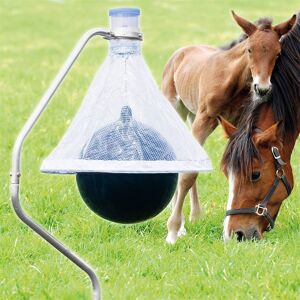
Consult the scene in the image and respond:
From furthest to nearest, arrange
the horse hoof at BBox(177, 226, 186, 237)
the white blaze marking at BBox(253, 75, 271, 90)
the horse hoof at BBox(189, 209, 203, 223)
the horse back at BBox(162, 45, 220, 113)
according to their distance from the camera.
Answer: the horse back at BBox(162, 45, 220, 113) → the horse hoof at BBox(189, 209, 203, 223) → the horse hoof at BBox(177, 226, 186, 237) → the white blaze marking at BBox(253, 75, 271, 90)

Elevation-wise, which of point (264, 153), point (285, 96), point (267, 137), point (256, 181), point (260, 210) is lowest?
point (260, 210)

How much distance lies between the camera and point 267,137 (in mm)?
6559

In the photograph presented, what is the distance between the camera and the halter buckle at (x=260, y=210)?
6574 mm

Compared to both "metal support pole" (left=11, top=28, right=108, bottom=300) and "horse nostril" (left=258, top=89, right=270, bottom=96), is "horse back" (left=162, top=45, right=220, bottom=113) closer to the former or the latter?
"horse nostril" (left=258, top=89, right=270, bottom=96)

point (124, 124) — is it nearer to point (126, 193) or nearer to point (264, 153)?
point (126, 193)

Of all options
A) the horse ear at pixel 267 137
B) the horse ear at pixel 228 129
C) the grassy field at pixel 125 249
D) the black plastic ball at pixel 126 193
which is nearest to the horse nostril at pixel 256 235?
the grassy field at pixel 125 249

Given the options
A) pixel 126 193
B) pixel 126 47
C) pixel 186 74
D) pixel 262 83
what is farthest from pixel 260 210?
pixel 126 47

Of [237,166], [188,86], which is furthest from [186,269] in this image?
[188,86]

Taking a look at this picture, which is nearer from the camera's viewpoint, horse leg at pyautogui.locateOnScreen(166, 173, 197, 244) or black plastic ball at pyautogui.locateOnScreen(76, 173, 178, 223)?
black plastic ball at pyautogui.locateOnScreen(76, 173, 178, 223)

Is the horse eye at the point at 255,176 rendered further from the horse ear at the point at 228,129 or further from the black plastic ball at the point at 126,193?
the black plastic ball at the point at 126,193

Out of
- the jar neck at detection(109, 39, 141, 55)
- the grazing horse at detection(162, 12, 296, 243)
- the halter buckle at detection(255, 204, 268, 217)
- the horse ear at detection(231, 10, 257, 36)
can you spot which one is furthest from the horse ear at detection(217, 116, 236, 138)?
the jar neck at detection(109, 39, 141, 55)

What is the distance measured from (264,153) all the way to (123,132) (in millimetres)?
2466

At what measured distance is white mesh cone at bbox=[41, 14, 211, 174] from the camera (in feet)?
14.0

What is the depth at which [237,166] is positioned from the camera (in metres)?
6.52
